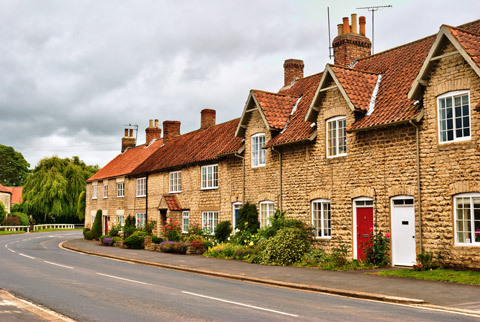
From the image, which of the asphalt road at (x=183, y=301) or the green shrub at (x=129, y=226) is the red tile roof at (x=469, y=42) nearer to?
the asphalt road at (x=183, y=301)

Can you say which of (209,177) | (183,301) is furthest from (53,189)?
(183,301)

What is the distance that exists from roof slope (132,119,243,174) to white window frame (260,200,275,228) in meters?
3.81

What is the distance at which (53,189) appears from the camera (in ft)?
205

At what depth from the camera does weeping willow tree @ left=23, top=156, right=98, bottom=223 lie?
62875 mm

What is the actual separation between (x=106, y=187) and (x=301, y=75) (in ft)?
80.0

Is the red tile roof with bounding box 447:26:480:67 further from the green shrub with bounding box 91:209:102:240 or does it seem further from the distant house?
the green shrub with bounding box 91:209:102:240

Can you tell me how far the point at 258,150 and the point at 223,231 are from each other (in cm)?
503

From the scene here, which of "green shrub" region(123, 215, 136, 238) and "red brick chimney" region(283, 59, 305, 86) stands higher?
"red brick chimney" region(283, 59, 305, 86)

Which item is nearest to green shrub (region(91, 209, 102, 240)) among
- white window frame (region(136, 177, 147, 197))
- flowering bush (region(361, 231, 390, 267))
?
white window frame (region(136, 177, 147, 197))

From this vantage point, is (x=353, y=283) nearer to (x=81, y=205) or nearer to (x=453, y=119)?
(x=453, y=119)

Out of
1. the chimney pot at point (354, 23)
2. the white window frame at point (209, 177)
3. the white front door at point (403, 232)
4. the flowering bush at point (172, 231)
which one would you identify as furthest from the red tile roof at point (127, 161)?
the white front door at point (403, 232)

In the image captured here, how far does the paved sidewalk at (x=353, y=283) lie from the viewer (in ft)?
38.4

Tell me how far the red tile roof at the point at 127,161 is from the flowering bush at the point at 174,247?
1509 centimetres

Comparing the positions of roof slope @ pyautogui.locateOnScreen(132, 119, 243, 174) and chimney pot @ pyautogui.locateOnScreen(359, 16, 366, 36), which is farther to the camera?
roof slope @ pyautogui.locateOnScreen(132, 119, 243, 174)
